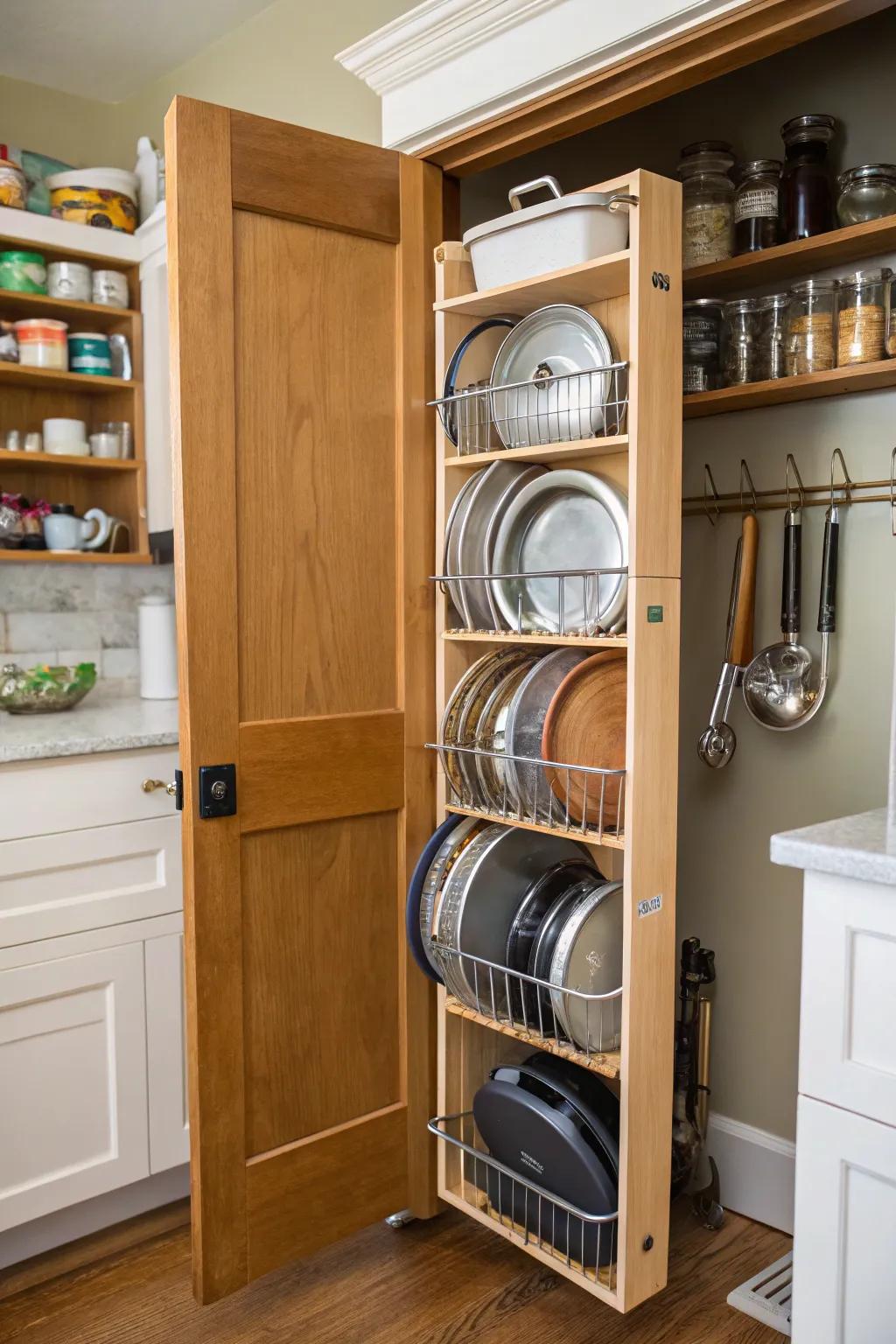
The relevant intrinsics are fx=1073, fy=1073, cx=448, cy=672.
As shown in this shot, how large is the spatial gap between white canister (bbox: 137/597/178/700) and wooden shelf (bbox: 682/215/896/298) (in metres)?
1.53

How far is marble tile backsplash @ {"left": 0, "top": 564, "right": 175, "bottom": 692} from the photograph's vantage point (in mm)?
2877

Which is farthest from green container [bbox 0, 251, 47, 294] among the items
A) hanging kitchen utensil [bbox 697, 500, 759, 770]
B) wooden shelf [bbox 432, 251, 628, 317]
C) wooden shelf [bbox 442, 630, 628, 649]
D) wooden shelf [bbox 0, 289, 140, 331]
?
hanging kitchen utensil [bbox 697, 500, 759, 770]

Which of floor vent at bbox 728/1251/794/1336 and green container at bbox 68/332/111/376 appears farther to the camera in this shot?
green container at bbox 68/332/111/376

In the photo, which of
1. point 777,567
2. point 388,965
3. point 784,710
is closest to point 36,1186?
point 388,965

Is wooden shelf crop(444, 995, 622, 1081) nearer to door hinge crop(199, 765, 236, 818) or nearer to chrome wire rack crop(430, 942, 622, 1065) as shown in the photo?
chrome wire rack crop(430, 942, 622, 1065)

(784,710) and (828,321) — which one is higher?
(828,321)

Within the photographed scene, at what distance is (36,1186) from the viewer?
6.69ft

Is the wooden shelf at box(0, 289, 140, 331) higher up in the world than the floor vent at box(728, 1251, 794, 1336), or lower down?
higher up

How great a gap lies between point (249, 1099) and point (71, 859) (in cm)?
58

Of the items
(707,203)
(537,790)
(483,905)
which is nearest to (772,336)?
(707,203)

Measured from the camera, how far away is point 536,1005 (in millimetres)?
1850

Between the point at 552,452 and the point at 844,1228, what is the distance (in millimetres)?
1183

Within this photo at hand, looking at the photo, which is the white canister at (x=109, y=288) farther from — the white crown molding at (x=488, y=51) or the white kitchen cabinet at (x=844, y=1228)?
the white kitchen cabinet at (x=844, y=1228)

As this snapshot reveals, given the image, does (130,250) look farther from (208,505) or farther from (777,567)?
(777,567)
